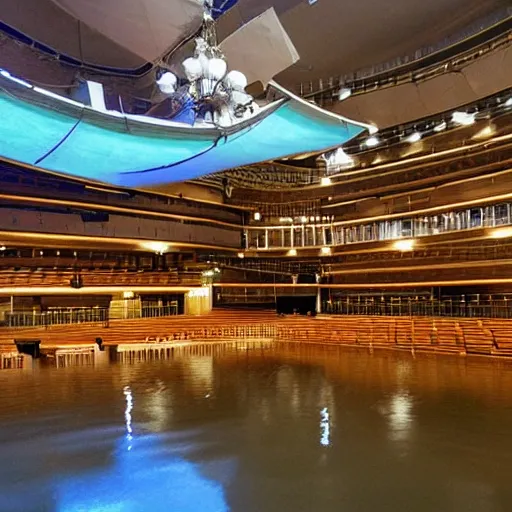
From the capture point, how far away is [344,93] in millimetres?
15531

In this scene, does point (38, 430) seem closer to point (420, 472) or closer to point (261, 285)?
point (420, 472)

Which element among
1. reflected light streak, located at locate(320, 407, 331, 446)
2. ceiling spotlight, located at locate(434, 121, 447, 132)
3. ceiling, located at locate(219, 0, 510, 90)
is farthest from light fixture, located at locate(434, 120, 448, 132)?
reflected light streak, located at locate(320, 407, 331, 446)

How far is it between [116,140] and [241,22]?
5.54 metres

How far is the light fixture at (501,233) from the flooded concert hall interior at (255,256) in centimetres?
20

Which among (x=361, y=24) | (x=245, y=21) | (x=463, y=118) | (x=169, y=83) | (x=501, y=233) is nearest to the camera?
(x=169, y=83)

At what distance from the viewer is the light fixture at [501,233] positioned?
1284 cm

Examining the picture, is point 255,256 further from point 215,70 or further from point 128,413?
point 128,413

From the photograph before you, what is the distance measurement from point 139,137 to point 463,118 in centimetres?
1074

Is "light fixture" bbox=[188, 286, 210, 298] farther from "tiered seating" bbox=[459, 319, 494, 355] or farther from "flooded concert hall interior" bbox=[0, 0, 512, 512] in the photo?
"tiered seating" bbox=[459, 319, 494, 355]

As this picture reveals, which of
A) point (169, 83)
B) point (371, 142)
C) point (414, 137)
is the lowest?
point (169, 83)

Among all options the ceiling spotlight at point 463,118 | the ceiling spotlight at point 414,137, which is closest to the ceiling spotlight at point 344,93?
the ceiling spotlight at point 414,137

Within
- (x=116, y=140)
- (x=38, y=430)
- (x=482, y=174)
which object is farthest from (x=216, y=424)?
(x=482, y=174)

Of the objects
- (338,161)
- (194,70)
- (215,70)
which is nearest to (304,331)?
(338,161)

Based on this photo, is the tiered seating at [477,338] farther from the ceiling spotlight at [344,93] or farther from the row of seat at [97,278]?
the row of seat at [97,278]
